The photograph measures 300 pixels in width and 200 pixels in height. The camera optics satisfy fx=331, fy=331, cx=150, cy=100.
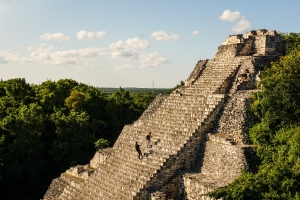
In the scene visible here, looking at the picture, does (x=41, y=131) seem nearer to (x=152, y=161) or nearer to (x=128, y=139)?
(x=128, y=139)

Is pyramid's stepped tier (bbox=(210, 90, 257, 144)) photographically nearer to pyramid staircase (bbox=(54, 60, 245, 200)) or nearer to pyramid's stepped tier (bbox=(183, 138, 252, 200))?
pyramid staircase (bbox=(54, 60, 245, 200))

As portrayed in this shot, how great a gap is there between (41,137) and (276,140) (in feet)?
58.9

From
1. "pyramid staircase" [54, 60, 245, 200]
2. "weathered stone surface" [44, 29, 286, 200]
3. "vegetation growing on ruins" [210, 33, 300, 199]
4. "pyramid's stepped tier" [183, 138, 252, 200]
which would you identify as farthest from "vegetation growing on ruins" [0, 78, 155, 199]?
"vegetation growing on ruins" [210, 33, 300, 199]

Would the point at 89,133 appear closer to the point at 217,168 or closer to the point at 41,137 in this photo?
the point at 41,137

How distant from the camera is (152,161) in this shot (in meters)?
12.3

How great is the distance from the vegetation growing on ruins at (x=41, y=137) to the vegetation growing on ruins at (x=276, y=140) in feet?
43.2

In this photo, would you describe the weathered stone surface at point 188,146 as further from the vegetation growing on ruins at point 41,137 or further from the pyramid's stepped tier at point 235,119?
the vegetation growing on ruins at point 41,137

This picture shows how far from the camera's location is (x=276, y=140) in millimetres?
11008

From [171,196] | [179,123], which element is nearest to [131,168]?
[171,196]

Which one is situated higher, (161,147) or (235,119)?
(235,119)

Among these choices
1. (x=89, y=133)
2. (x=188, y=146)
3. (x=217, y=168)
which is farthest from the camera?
(x=89, y=133)

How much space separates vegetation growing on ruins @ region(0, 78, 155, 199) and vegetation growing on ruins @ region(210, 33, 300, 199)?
13.2 metres

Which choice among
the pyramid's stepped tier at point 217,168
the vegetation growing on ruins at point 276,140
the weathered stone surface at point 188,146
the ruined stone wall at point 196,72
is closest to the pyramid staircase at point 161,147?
the weathered stone surface at point 188,146

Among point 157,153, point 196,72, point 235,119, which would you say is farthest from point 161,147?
point 196,72
